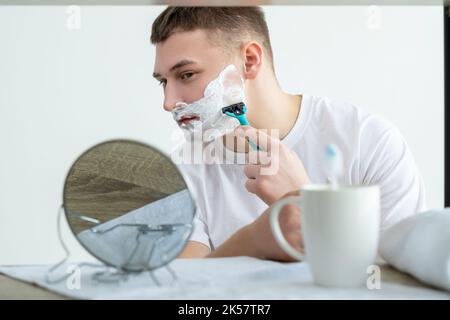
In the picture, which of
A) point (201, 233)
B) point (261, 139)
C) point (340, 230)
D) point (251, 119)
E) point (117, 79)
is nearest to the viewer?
point (340, 230)

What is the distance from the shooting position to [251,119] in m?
1.06

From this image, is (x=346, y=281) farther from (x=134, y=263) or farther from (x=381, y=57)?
(x=381, y=57)

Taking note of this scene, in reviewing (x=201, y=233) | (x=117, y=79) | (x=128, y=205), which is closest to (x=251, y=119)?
(x=201, y=233)

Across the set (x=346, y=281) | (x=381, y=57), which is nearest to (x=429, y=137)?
(x=381, y=57)

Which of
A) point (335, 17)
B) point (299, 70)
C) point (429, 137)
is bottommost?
point (429, 137)

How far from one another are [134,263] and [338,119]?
670mm

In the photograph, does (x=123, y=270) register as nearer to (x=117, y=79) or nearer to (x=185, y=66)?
(x=185, y=66)

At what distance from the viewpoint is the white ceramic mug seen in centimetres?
39

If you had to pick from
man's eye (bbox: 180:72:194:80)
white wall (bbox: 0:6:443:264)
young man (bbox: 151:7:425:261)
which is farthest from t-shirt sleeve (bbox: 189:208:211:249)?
white wall (bbox: 0:6:443:264)

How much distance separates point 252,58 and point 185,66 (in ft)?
0.41

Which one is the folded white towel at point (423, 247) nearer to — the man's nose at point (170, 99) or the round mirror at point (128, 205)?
the round mirror at point (128, 205)

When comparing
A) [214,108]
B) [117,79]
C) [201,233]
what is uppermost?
[117,79]

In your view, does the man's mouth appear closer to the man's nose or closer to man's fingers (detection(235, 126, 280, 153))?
the man's nose
